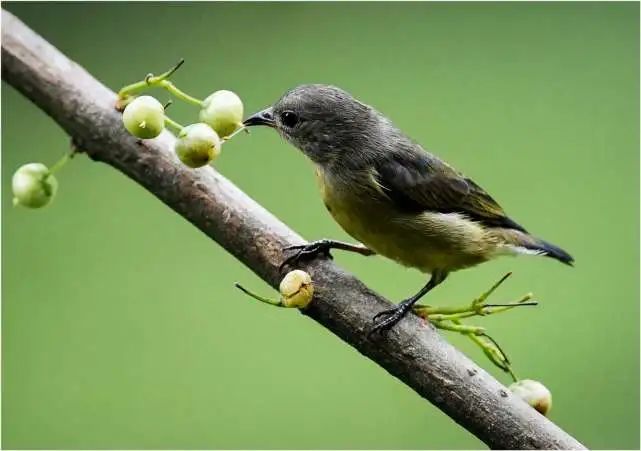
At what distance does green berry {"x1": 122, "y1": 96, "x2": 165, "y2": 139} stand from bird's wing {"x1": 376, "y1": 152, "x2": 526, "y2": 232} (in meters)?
0.78

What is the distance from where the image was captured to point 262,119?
215 cm

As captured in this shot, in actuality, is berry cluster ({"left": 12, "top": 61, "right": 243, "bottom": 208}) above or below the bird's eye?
below

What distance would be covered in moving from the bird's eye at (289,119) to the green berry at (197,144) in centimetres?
70

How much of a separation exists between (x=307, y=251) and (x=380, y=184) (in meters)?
0.54

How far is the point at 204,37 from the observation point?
181 inches

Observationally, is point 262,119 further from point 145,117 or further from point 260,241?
point 145,117

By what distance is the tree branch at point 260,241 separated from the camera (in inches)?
60.7

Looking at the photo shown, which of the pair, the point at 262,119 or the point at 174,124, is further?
the point at 262,119

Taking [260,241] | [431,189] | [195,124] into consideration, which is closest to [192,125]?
[195,124]

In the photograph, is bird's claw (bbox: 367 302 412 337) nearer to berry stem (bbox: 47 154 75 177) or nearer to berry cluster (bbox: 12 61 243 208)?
berry cluster (bbox: 12 61 243 208)

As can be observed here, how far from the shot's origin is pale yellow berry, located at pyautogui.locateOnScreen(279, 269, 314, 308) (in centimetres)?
154

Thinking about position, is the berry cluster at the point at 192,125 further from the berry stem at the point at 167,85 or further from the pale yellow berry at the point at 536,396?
the pale yellow berry at the point at 536,396

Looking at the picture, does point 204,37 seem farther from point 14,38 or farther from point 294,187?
point 14,38

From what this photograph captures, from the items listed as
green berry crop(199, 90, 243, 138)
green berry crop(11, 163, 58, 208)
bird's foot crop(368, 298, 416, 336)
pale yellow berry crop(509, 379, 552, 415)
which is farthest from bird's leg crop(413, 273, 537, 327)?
green berry crop(11, 163, 58, 208)
